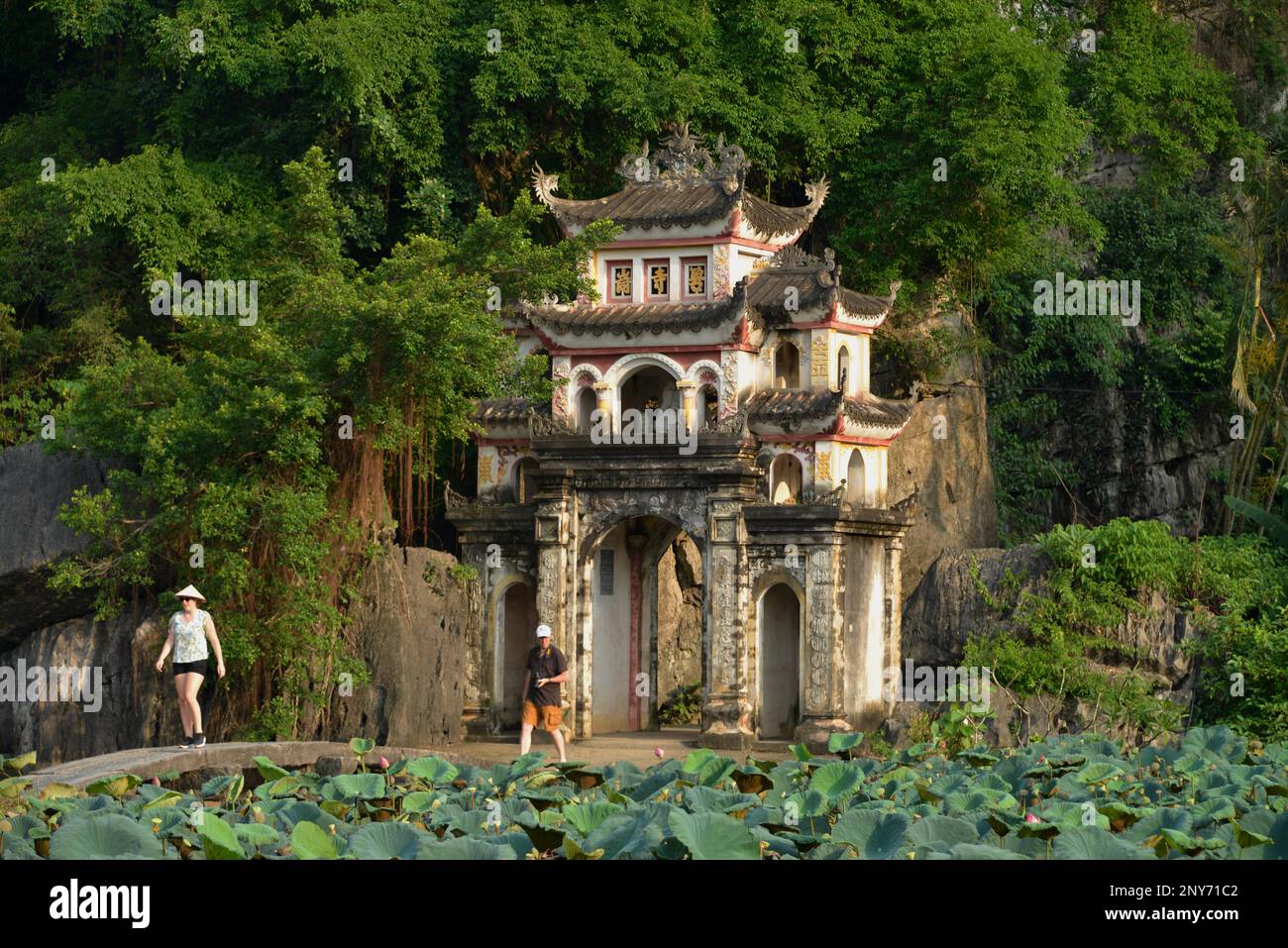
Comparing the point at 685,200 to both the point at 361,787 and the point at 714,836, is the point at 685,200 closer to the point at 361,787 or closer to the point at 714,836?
the point at 361,787

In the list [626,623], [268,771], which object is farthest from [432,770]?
[626,623]

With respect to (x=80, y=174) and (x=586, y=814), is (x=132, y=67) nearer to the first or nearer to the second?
(x=80, y=174)

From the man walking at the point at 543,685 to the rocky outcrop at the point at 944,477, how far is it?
1036cm

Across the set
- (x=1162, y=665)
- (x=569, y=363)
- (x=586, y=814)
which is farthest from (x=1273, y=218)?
(x=586, y=814)

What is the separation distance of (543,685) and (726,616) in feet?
18.0

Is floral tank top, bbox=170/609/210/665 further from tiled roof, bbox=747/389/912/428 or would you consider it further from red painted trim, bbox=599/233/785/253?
red painted trim, bbox=599/233/785/253

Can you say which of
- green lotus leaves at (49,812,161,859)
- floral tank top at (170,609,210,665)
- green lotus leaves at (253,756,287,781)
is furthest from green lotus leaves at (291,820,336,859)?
floral tank top at (170,609,210,665)

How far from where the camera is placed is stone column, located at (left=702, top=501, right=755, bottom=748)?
2691 cm

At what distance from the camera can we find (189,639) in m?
19.7

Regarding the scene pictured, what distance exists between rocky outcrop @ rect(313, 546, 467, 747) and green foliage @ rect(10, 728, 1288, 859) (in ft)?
34.2

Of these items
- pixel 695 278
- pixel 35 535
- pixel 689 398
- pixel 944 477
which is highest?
pixel 695 278

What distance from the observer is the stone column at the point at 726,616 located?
26.9 meters

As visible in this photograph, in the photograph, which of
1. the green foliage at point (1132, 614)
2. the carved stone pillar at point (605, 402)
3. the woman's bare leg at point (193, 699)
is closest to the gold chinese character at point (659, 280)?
the carved stone pillar at point (605, 402)
